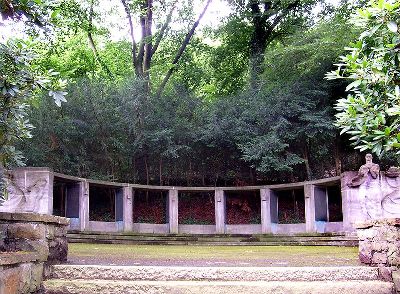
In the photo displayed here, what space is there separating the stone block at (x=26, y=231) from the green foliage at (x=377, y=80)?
3.11 m

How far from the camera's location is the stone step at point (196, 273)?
4.61 meters

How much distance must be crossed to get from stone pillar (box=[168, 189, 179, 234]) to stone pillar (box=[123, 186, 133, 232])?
1297 mm

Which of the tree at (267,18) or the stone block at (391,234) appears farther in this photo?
the tree at (267,18)

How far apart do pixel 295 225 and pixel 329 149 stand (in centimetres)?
315

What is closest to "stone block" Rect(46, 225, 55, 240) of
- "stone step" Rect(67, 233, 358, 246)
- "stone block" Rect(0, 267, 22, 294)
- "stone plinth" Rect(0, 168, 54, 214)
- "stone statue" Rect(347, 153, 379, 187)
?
"stone block" Rect(0, 267, 22, 294)

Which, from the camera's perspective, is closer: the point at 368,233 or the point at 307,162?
the point at 368,233

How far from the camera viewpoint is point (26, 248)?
430 centimetres

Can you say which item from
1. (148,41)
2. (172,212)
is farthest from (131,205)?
(148,41)

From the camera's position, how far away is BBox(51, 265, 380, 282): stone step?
461 centimetres

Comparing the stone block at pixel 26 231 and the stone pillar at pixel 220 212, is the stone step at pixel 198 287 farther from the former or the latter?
the stone pillar at pixel 220 212

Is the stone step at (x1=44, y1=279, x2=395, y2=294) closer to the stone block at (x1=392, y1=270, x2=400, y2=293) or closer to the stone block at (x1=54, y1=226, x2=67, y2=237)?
the stone block at (x1=392, y1=270, x2=400, y2=293)

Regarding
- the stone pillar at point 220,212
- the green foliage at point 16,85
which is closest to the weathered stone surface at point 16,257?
the green foliage at point 16,85

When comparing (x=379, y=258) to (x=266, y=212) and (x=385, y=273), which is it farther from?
(x=266, y=212)

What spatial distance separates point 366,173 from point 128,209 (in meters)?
7.02
